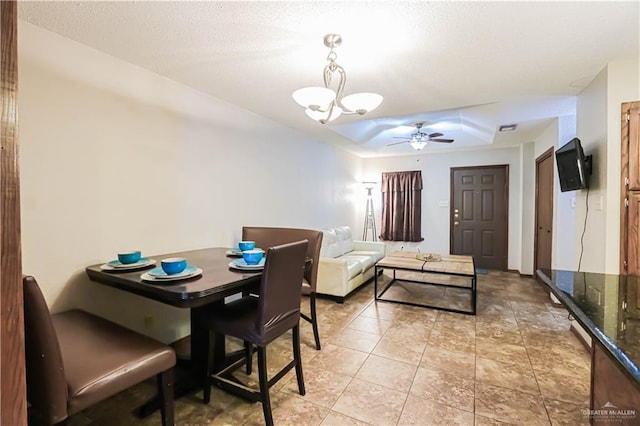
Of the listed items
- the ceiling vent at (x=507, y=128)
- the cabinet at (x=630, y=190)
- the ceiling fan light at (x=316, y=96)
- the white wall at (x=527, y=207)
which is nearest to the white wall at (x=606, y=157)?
the cabinet at (x=630, y=190)

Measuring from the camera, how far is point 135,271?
1862 mm

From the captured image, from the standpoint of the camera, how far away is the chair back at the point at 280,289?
1626mm

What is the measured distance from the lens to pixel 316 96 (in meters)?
1.87

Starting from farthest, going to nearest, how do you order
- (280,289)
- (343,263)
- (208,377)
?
(343,263), (208,377), (280,289)

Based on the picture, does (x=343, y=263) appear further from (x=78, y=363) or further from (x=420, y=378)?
(x=78, y=363)

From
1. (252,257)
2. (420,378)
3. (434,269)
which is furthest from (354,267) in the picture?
(252,257)

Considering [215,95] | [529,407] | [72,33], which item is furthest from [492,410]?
[72,33]

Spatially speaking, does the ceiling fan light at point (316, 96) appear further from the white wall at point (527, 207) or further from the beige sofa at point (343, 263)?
the white wall at point (527, 207)

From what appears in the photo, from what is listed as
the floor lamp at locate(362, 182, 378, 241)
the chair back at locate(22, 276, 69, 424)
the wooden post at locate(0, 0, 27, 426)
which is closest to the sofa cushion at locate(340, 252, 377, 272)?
the floor lamp at locate(362, 182, 378, 241)

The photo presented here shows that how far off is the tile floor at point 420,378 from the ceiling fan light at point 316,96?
1.90 meters

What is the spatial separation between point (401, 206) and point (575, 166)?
152 inches

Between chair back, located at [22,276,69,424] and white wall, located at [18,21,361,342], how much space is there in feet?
3.00

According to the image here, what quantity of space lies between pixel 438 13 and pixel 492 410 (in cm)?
236

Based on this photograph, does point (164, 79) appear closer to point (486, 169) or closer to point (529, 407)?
point (529, 407)
